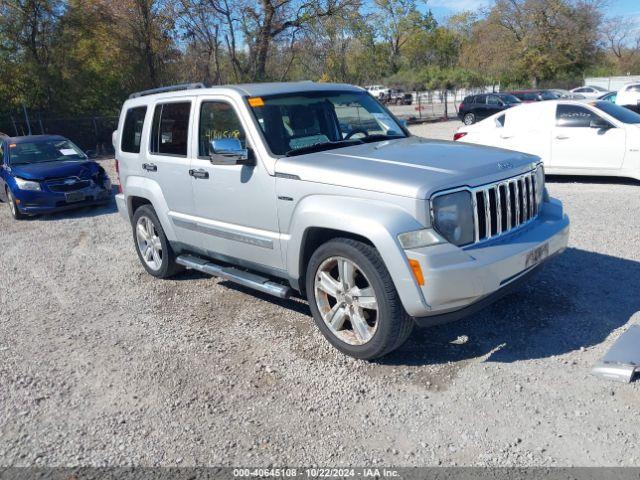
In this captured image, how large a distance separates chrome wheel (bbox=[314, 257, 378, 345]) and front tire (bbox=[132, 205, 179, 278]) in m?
2.42

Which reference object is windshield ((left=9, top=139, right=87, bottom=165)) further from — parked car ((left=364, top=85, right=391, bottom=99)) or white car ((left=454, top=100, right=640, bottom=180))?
parked car ((left=364, top=85, right=391, bottom=99))

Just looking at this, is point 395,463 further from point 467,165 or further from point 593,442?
point 467,165

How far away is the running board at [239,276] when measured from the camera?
4621 mm

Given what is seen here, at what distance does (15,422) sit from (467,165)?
3.50m

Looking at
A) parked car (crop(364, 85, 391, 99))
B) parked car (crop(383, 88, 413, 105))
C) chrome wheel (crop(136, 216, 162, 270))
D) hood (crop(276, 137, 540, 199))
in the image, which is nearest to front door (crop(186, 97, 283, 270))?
hood (crop(276, 137, 540, 199))

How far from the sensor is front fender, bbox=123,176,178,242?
584 cm

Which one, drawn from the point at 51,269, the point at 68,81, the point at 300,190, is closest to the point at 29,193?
the point at 51,269

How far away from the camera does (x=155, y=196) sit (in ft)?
19.4

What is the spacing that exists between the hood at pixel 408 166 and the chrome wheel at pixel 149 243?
2423 mm

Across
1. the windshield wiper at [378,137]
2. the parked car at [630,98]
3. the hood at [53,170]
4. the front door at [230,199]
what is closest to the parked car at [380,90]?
the parked car at [630,98]

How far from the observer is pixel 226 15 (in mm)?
27609

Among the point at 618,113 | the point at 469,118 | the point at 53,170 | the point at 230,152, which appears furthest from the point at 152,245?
the point at 469,118

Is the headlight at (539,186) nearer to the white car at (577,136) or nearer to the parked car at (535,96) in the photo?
the white car at (577,136)

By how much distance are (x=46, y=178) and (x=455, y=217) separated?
868cm
